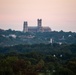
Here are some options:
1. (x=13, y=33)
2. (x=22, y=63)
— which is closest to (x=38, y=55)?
(x=22, y=63)

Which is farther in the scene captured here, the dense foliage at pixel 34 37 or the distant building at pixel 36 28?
the distant building at pixel 36 28

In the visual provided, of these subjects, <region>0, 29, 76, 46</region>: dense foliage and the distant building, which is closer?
<region>0, 29, 76, 46</region>: dense foliage

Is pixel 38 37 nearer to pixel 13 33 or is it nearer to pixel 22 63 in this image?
pixel 13 33

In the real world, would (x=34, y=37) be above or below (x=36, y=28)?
below

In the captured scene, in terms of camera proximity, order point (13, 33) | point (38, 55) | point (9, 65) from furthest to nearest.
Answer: point (13, 33) → point (38, 55) → point (9, 65)

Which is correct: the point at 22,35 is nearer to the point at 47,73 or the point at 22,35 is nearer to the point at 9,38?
the point at 9,38

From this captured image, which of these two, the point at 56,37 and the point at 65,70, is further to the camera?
the point at 56,37

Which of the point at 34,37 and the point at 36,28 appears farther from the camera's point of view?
the point at 36,28

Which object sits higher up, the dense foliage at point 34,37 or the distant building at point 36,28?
the distant building at point 36,28

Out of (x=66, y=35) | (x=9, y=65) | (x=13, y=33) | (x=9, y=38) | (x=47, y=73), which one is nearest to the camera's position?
(x=9, y=65)

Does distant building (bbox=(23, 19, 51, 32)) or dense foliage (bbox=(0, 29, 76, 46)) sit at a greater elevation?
distant building (bbox=(23, 19, 51, 32))
